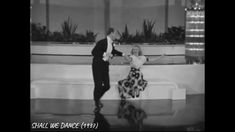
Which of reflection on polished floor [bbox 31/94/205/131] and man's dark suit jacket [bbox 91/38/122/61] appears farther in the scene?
man's dark suit jacket [bbox 91/38/122/61]

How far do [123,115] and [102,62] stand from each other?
2.48 ft

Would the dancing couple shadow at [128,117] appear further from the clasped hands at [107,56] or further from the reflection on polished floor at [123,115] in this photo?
the clasped hands at [107,56]

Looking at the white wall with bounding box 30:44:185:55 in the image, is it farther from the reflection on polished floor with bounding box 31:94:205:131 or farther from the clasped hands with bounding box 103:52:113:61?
the reflection on polished floor with bounding box 31:94:205:131

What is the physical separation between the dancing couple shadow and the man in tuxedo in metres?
0.27

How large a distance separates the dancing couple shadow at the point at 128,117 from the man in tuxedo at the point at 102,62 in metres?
0.27

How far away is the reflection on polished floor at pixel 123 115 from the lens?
3.87 meters

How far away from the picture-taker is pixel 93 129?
151 inches

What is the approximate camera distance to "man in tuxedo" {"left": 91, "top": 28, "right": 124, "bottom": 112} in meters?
4.23

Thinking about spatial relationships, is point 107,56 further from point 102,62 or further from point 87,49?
point 87,49

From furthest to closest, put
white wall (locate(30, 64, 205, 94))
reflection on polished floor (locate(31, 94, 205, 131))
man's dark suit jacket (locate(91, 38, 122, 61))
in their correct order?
man's dark suit jacket (locate(91, 38, 122, 61)), white wall (locate(30, 64, 205, 94)), reflection on polished floor (locate(31, 94, 205, 131))

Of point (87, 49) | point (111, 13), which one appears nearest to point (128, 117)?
point (87, 49)

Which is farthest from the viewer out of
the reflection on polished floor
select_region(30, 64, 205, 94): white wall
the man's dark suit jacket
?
the man's dark suit jacket

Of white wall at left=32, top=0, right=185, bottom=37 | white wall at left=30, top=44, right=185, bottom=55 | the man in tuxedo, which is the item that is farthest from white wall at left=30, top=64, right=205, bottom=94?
white wall at left=32, top=0, right=185, bottom=37
